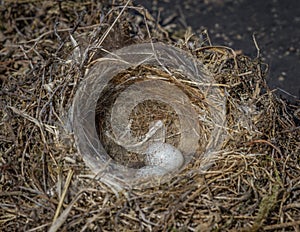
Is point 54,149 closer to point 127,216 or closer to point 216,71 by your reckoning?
point 127,216

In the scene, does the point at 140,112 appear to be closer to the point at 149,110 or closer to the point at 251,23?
the point at 149,110

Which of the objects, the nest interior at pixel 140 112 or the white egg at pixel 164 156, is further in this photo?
the nest interior at pixel 140 112

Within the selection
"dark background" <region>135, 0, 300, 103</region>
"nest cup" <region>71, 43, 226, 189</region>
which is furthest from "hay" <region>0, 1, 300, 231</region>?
"dark background" <region>135, 0, 300, 103</region>

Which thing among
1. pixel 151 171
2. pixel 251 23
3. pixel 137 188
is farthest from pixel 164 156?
pixel 251 23

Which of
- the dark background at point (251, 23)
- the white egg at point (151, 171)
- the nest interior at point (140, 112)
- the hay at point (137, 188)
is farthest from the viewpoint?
the dark background at point (251, 23)

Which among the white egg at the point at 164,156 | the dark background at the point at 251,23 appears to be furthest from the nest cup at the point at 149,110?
the dark background at the point at 251,23

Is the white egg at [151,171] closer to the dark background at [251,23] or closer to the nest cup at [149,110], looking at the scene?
the nest cup at [149,110]

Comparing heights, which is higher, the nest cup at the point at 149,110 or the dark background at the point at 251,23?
the nest cup at the point at 149,110

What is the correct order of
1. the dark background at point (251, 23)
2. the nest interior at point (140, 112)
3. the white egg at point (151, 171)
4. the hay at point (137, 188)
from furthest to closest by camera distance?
the dark background at point (251, 23), the nest interior at point (140, 112), the white egg at point (151, 171), the hay at point (137, 188)
